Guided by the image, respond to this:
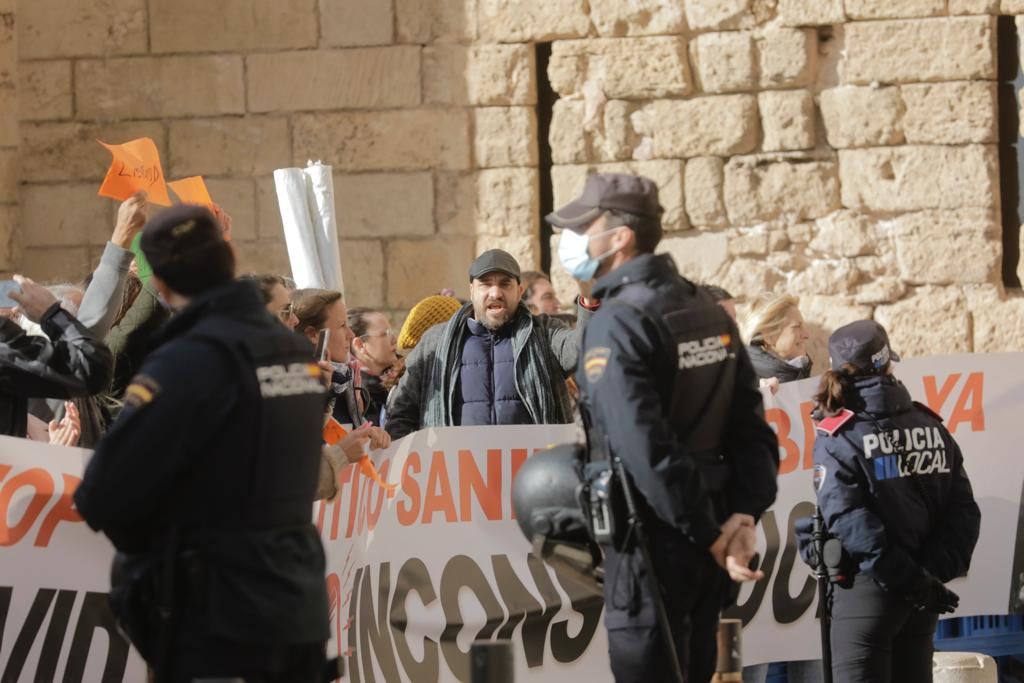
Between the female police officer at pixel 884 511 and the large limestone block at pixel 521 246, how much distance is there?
4.59m

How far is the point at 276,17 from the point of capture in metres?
11.1

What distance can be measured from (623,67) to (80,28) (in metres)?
3.63

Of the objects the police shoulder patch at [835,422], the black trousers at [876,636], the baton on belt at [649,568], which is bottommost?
the black trousers at [876,636]

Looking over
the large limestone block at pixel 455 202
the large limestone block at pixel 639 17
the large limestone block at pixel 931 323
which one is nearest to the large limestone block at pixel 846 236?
the large limestone block at pixel 931 323

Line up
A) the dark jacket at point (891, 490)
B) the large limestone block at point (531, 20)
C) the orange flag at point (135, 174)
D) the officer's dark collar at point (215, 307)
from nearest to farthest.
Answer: the officer's dark collar at point (215, 307), the dark jacket at point (891, 490), the orange flag at point (135, 174), the large limestone block at point (531, 20)

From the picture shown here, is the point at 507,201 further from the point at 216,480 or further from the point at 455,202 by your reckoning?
the point at 216,480

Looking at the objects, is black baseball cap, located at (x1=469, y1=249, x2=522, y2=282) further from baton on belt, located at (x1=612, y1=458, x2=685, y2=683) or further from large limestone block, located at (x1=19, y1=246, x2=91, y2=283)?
large limestone block, located at (x1=19, y1=246, x2=91, y2=283)

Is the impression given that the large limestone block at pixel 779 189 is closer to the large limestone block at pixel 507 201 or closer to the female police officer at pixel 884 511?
the large limestone block at pixel 507 201

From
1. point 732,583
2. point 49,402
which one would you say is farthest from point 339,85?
point 732,583

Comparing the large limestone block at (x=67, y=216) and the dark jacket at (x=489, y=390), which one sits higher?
the large limestone block at (x=67, y=216)

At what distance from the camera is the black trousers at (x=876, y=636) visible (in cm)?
614

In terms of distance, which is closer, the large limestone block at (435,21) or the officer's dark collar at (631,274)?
the officer's dark collar at (631,274)

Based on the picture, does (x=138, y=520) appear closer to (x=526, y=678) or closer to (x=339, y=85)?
(x=526, y=678)

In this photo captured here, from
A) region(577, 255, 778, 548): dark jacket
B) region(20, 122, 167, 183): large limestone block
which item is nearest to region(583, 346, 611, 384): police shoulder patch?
region(577, 255, 778, 548): dark jacket
